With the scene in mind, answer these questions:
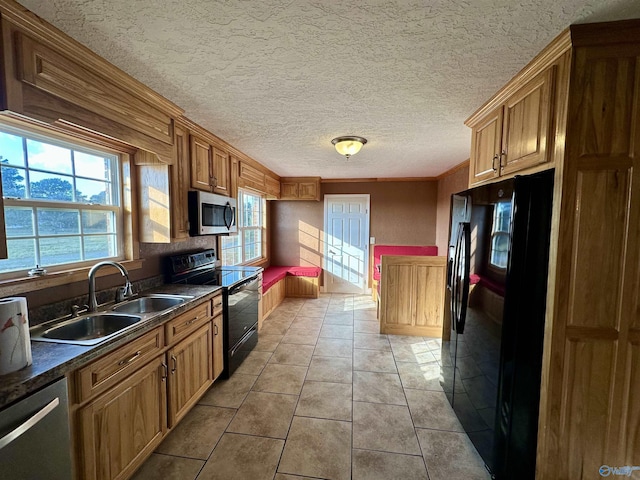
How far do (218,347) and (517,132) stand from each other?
273cm

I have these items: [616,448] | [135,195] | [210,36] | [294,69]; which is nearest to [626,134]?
[616,448]

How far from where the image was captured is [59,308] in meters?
1.60

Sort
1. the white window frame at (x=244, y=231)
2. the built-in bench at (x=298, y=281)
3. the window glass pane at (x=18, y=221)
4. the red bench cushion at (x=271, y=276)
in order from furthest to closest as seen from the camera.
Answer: the built-in bench at (x=298, y=281) < the red bench cushion at (x=271, y=276) < the white window frame at (x=244, y=231) < the window glass pane at (x=18, y=221)

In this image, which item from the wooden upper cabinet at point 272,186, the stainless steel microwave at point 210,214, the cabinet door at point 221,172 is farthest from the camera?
the wooden upper cabinet at point 272,186

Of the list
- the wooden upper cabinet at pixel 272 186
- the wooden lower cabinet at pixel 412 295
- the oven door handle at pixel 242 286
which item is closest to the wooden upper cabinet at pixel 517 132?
the wooden lower cabinet at pixel 412 295

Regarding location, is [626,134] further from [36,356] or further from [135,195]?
[135,195]

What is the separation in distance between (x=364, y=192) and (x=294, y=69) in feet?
13.0

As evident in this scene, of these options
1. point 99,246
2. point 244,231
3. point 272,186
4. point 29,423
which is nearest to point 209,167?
point 99,246

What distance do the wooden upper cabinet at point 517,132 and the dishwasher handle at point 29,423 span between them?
96.8 inches

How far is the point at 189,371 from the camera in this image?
6.44ft

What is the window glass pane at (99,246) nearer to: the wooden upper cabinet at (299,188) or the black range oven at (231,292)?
the black range oven at (231,292)

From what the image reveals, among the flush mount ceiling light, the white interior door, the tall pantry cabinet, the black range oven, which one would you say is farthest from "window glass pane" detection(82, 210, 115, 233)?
the white interior door

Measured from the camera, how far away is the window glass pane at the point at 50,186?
1583 mm

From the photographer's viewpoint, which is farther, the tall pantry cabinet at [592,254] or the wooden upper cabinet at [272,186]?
the wooden upper cabinet at [272,186]
